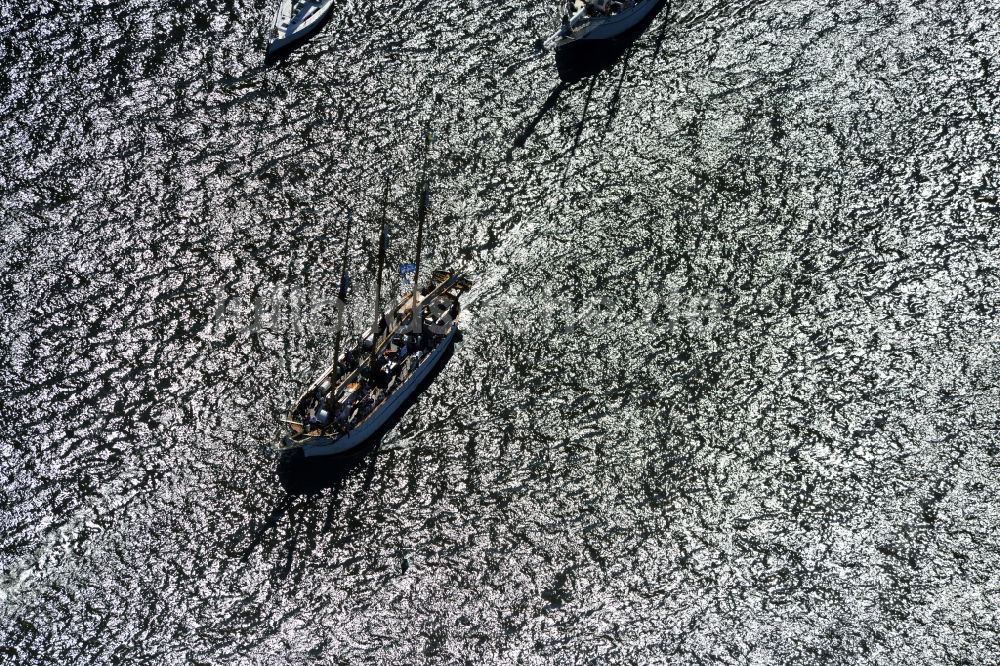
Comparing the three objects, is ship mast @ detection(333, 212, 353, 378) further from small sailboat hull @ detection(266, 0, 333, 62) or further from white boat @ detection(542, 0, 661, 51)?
white boat @ detection(542, 0, 661, 51)

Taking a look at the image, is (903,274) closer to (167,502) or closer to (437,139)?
(437,139)

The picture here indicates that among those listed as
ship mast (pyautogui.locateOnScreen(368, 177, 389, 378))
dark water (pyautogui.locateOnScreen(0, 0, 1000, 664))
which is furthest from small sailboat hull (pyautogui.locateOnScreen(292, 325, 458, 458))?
ship mast (pyautogui.locateOnScreen(368, 177, 389, 378))

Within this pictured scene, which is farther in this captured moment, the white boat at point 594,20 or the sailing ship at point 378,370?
the white boat at point 594,20

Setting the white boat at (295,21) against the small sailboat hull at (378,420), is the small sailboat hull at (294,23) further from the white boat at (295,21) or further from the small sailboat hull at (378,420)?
the small sailboat hull at (378,420)

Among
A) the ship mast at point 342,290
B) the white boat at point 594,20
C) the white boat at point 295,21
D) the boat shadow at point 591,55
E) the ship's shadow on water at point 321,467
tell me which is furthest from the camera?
the white boat at point 594,20

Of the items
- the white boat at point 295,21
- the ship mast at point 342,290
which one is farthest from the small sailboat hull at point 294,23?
the ship mast at point 342,290

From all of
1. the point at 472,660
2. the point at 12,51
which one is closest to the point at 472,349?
the point at 472,660
